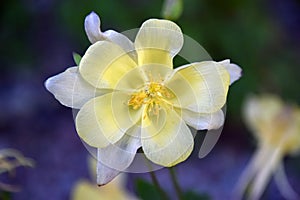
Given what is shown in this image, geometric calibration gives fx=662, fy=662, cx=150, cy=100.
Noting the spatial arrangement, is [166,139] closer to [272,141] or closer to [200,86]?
[200,86]

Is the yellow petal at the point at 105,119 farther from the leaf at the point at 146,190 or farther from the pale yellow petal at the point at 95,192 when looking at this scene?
the pale yellow petal at the point at 95,192

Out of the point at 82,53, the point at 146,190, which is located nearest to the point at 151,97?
the point at 146,190

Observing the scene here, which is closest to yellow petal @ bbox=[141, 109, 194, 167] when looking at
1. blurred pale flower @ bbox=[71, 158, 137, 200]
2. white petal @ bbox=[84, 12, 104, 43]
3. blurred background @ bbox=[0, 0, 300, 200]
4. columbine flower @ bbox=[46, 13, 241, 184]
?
columbine flower @ bbox=[46, 13, 241, 184]

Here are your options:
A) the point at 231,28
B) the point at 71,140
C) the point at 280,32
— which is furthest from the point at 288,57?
the point at 71,140

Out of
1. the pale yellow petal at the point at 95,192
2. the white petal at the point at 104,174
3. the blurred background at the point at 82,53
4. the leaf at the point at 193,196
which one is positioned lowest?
the blurred background at the point at 82,53

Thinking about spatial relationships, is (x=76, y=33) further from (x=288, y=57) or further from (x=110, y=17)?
(x=288, y=57)

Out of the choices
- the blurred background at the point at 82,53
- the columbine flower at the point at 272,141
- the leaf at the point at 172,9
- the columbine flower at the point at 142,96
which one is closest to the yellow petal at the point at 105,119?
the columbine flower at the point at 142,96
